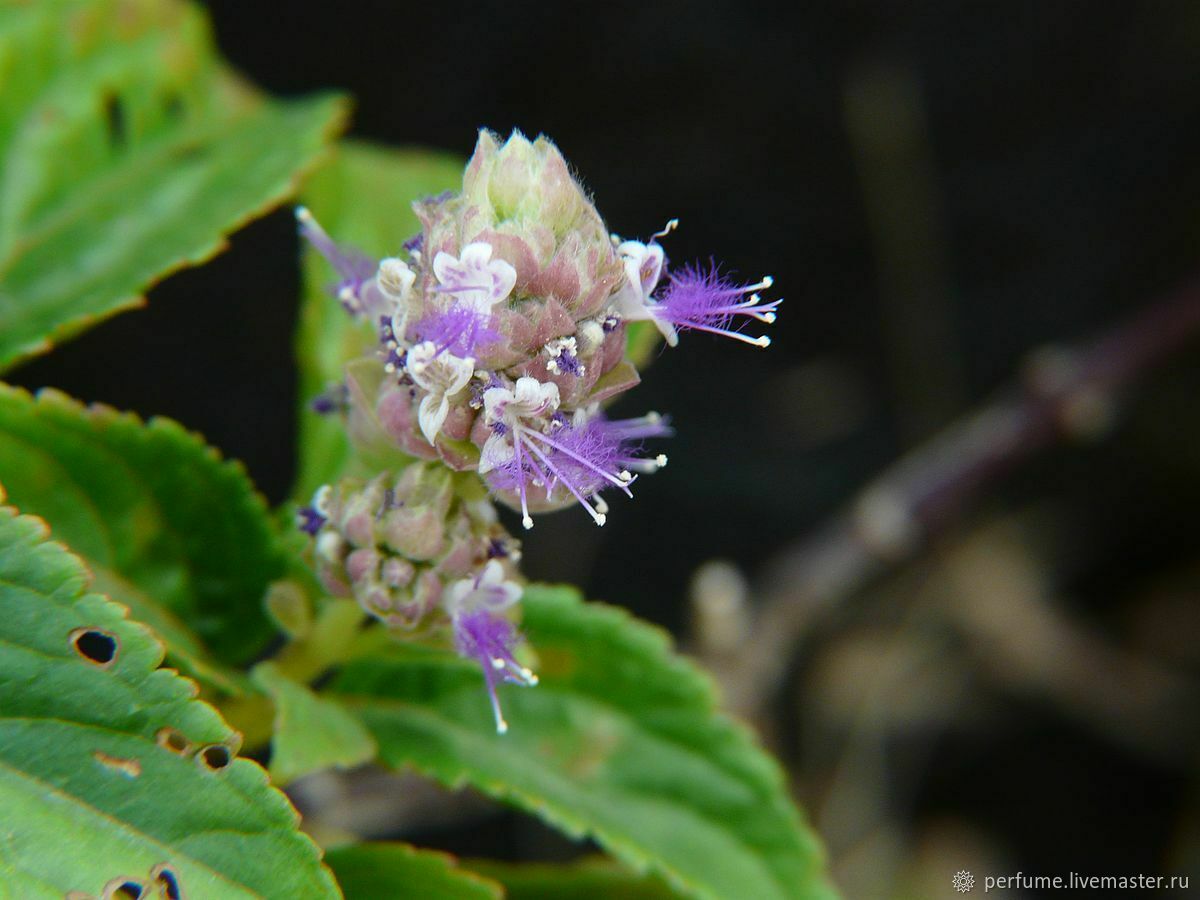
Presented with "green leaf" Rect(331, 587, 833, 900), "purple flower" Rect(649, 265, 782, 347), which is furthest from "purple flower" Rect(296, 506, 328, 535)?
"purple flower" Rect(649, 265, 782, 347)

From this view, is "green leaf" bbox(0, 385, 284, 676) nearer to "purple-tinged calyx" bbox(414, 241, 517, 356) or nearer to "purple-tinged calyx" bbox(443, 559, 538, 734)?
"purple-tinged calyx" bbox(443, 559, 538, 734)

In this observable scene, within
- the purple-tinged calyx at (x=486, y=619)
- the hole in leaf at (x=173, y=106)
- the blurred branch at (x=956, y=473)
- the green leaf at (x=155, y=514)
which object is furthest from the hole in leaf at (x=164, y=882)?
the blurred branch at (x=956, y=473)

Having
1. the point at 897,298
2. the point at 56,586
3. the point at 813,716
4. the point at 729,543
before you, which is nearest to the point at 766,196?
the point at 897,298

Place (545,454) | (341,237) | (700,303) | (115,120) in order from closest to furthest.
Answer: (545,454) < (700,303) < (341,237) < (115,120)

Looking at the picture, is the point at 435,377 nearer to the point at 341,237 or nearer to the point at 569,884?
the point at 341,237

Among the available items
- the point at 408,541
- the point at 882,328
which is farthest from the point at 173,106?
the point at 882,328

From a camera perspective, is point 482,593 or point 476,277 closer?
point 476,277

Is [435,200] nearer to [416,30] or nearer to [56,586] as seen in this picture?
[56,586]
